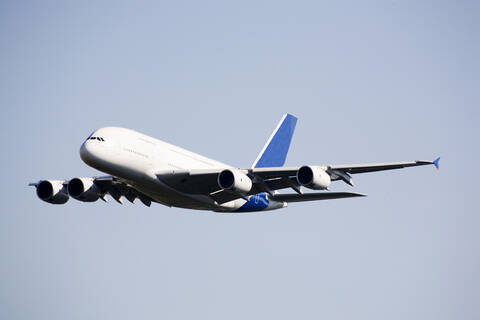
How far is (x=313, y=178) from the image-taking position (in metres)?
35.9

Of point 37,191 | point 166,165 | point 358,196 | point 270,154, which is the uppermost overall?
point 270,154

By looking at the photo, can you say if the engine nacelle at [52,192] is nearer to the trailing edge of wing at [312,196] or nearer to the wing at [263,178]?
the wing at [263,178]

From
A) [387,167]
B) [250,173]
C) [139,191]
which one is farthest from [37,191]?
[387,167]

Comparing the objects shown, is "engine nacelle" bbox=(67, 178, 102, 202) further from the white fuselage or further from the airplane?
the white fuselage

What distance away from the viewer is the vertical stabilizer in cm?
4831

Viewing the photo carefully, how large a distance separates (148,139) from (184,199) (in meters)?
4.11

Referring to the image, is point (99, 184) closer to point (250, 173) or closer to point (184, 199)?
point (184, 199)

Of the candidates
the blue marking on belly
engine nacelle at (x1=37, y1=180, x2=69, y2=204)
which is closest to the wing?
the blue marking on belly

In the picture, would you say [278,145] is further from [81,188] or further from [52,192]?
[52,192]

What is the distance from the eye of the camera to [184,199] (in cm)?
3956

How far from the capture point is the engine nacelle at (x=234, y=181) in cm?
3650

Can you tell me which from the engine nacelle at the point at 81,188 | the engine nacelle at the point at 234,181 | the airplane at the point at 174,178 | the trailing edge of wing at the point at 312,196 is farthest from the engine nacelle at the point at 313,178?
the engine nacelle at the point at 81,188

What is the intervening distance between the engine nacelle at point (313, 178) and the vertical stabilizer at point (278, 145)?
37.7 feet

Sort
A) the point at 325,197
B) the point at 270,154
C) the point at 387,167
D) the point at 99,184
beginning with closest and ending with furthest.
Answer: the point at 387,167 < the point at 325,197 < the point at 99,184 < the point at 270,154
